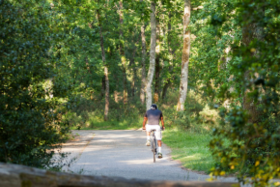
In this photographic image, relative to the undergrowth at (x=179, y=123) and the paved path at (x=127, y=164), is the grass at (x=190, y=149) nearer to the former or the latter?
the undergrowth at (x=179, y=123)

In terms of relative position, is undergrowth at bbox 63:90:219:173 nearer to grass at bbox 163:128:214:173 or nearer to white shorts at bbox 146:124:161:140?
grass at bbox 163:128:214:173

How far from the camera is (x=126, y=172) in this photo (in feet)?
38.0

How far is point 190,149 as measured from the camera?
16.9 meters

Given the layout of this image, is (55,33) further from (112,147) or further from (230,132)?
(112,147)

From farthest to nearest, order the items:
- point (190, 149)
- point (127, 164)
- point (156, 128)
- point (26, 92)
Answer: point (190, 149) < point (156, 128) < point (127, 164) < point (26, 92)

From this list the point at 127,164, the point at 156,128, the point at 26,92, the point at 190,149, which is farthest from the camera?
the point at 190,149

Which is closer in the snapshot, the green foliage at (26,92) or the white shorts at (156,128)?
the green foliage at (26,92)

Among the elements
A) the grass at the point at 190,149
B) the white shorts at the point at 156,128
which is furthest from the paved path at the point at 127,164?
the white shorts at the point at 156,128

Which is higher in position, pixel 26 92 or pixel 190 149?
pixel 26 92

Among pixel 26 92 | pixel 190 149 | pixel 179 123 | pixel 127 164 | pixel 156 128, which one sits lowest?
pixel 190 149

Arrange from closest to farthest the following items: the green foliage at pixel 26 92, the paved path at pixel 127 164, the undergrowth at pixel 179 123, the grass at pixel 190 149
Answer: the green foliage at pixel 26 92 < the undergrowth at pixel 179 123 < the paved path at pixel 127 164 < the grass at pixel 190 149

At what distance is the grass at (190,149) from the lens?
12750mm

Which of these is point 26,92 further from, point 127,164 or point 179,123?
point 179,123

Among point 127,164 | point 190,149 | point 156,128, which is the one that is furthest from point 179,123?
point 127,164
